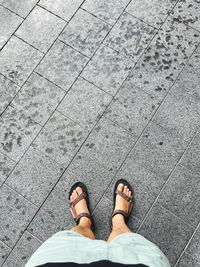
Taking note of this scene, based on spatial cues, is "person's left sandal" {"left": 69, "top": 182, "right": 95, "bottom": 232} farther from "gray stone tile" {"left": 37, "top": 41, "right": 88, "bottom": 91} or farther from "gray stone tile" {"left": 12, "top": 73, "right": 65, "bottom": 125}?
"gray stone tile" {"left": 37, "top": 41, "right": 88, "bottom": 91}

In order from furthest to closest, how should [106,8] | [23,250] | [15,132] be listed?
[106,8]
[15,132]
[23,250]

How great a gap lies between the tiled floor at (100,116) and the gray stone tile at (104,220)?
2 centimetres

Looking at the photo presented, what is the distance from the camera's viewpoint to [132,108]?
3.94m

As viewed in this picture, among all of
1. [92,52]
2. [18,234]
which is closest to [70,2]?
[92,52]

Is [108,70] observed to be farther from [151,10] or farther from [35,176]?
[35,176]

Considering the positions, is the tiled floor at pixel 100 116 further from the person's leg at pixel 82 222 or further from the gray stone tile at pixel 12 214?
the person's leg at pixel 82 222

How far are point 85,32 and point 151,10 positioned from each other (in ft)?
2.95

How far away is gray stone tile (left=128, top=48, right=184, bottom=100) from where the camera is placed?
399cm

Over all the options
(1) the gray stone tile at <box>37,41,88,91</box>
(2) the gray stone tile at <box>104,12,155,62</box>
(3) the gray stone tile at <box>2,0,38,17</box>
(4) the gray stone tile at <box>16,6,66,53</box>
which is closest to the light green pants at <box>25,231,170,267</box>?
(1) the gray stone tile at <box>37,41,88,91</box>

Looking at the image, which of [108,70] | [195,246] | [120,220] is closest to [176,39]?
[108,70]

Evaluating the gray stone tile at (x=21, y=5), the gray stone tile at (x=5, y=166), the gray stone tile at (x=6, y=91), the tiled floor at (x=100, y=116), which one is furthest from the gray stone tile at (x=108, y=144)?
the gray stone tile at (x=21, y=5)

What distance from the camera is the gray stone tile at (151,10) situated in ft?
13.8

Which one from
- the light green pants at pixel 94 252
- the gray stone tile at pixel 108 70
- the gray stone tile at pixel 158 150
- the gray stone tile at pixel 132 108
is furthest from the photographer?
the gray stone tile at pixel 108 70

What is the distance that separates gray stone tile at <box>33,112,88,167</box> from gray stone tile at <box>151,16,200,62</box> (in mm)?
1457
